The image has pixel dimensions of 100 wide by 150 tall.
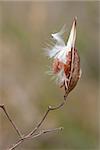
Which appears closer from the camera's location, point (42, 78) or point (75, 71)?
point (75, 71)

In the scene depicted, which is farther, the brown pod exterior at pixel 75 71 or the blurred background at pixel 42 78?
the blurred background at pixel 42 78

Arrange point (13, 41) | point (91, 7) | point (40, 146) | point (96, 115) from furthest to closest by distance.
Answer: point (91, 7) → point (96, 115) → point (13, 41) → point (40, 146)

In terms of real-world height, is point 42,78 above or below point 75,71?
below

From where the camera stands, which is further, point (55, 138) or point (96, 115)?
point (96, 115)

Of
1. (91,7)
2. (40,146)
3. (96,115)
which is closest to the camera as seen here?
(40,146)

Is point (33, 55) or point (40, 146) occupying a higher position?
point (33, 55)

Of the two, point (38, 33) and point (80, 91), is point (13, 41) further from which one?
point (80, 91)

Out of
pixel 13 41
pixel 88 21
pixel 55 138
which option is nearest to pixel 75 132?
pixel 55 138

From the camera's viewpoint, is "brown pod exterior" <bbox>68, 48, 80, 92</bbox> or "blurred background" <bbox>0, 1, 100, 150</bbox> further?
"blurred background" <bbox>0, 1, 100, 150</bbox>
